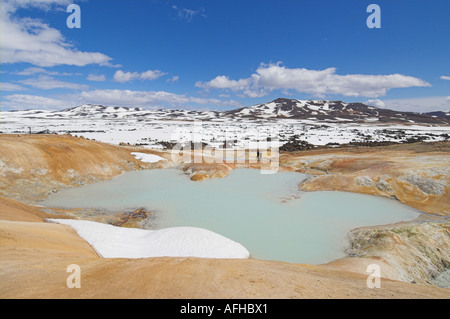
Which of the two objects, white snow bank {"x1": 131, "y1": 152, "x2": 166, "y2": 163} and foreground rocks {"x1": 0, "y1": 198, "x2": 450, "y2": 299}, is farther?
white snow bank {"x1": 131, "y1": 152, "x2": 166, "y2": 163}

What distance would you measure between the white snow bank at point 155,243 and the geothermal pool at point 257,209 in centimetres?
217

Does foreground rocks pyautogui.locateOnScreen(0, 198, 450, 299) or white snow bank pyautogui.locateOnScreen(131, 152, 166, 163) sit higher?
white snow bank pyautogui.locateOnScreen(131, 152, 166, 163)

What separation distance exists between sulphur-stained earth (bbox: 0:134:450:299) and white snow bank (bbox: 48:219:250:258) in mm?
821

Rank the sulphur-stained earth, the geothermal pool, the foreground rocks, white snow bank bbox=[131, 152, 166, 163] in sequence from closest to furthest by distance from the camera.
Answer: the foreground rocks < the sulphur-stained earth < the geothermal pool < white snow bank bbox=[131, 152, 166, 163]

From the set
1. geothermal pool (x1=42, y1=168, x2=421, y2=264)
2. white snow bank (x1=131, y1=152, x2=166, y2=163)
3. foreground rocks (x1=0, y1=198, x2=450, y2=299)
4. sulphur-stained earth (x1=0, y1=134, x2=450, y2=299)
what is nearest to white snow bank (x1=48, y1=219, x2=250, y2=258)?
sulphur-stained earth (x1=0, y1=134, x2=450, y2=299)

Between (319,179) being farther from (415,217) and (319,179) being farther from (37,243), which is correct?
(37,243)

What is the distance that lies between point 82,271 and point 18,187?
2136cm

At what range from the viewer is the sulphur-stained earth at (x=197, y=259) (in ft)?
18.5

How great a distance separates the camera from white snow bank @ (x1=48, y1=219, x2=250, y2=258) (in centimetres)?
1125

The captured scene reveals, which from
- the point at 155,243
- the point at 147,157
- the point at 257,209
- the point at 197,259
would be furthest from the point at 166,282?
the point at 147,157

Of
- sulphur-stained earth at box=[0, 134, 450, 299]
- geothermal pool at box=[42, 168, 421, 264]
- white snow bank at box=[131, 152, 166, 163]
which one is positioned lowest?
geothermal pool at box=[42, 168, 421, 264]

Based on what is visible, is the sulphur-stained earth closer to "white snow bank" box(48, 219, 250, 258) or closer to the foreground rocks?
the foreground rocks

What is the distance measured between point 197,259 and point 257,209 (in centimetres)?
1240

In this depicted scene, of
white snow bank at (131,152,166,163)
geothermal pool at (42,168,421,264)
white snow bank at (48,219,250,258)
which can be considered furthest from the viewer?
white snow bank at (131,152,166,163)
